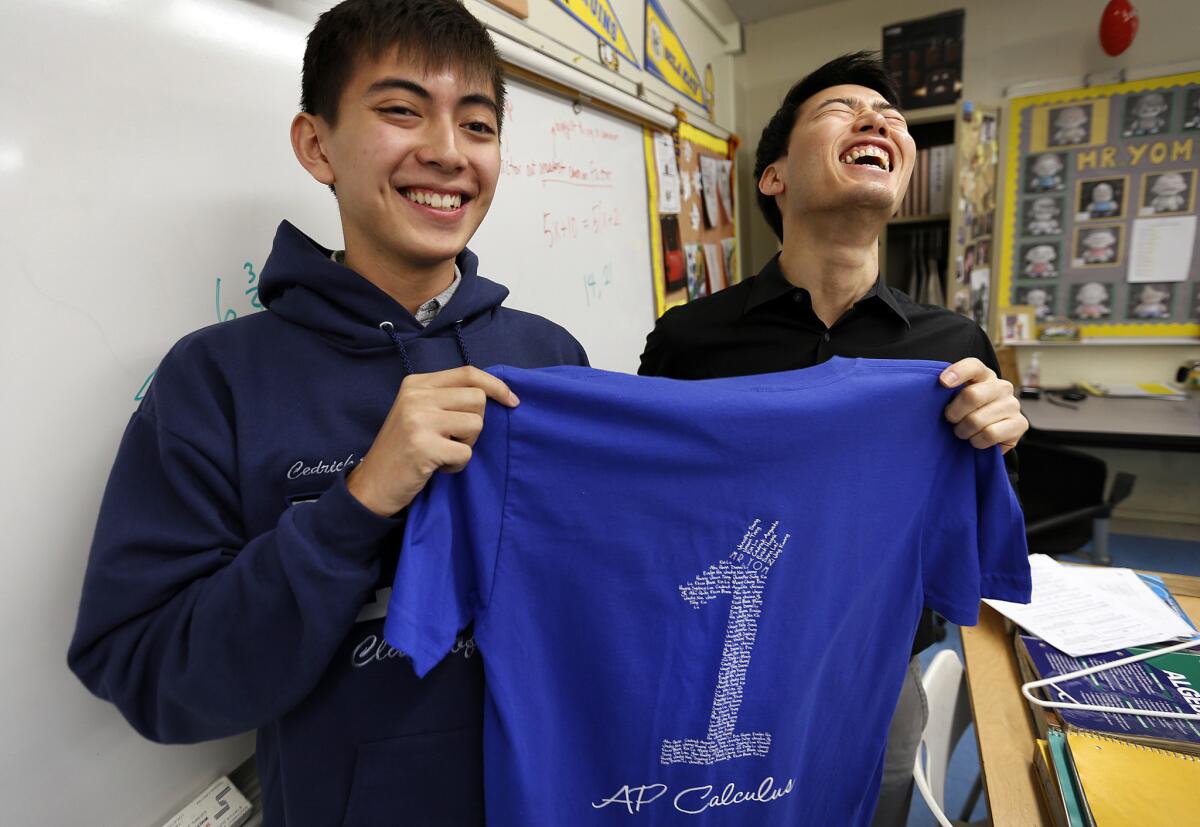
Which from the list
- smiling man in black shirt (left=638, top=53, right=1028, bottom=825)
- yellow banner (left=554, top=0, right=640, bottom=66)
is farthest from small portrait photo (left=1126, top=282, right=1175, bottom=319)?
yellow banner (left=554, top=0, right=640, bottom=66)

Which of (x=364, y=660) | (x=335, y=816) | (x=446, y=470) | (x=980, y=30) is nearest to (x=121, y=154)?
(x=446, y=470)

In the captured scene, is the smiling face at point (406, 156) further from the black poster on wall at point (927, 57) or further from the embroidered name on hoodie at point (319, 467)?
the black poster on wall at point (927, 57)

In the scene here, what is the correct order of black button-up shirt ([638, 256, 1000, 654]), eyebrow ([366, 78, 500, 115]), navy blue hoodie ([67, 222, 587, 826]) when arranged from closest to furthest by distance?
navy blue hoodie ([67, 222, 587, 826]) → eyebrow ([366, 78, 500, 115]) → black button-up shirt ([638, 256, 1000, 654])

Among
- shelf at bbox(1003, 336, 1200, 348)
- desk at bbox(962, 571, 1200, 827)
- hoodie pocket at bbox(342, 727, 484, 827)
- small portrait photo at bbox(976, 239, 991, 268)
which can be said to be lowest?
desk at bbox(962, 571, 1200, 827)

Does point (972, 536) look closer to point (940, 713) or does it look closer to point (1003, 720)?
point (1003, 720)

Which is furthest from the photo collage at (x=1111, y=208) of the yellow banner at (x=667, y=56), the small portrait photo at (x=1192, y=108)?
the yellow banner at (x=667, y=56)

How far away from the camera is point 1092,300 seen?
3.23 meters

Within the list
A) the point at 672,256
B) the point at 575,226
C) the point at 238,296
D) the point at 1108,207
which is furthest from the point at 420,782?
the point at 1108,207

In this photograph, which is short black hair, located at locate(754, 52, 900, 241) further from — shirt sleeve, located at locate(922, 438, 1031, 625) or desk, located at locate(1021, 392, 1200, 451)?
desk, located at locate(1021, 392, 1200, 451)

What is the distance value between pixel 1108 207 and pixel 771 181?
299 centimetres

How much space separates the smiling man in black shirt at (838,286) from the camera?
1.11 meters

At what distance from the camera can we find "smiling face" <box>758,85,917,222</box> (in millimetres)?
1062

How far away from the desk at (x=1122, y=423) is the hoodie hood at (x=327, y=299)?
2.70 m

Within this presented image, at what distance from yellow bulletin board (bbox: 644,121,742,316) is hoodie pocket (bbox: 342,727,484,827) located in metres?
1.79
